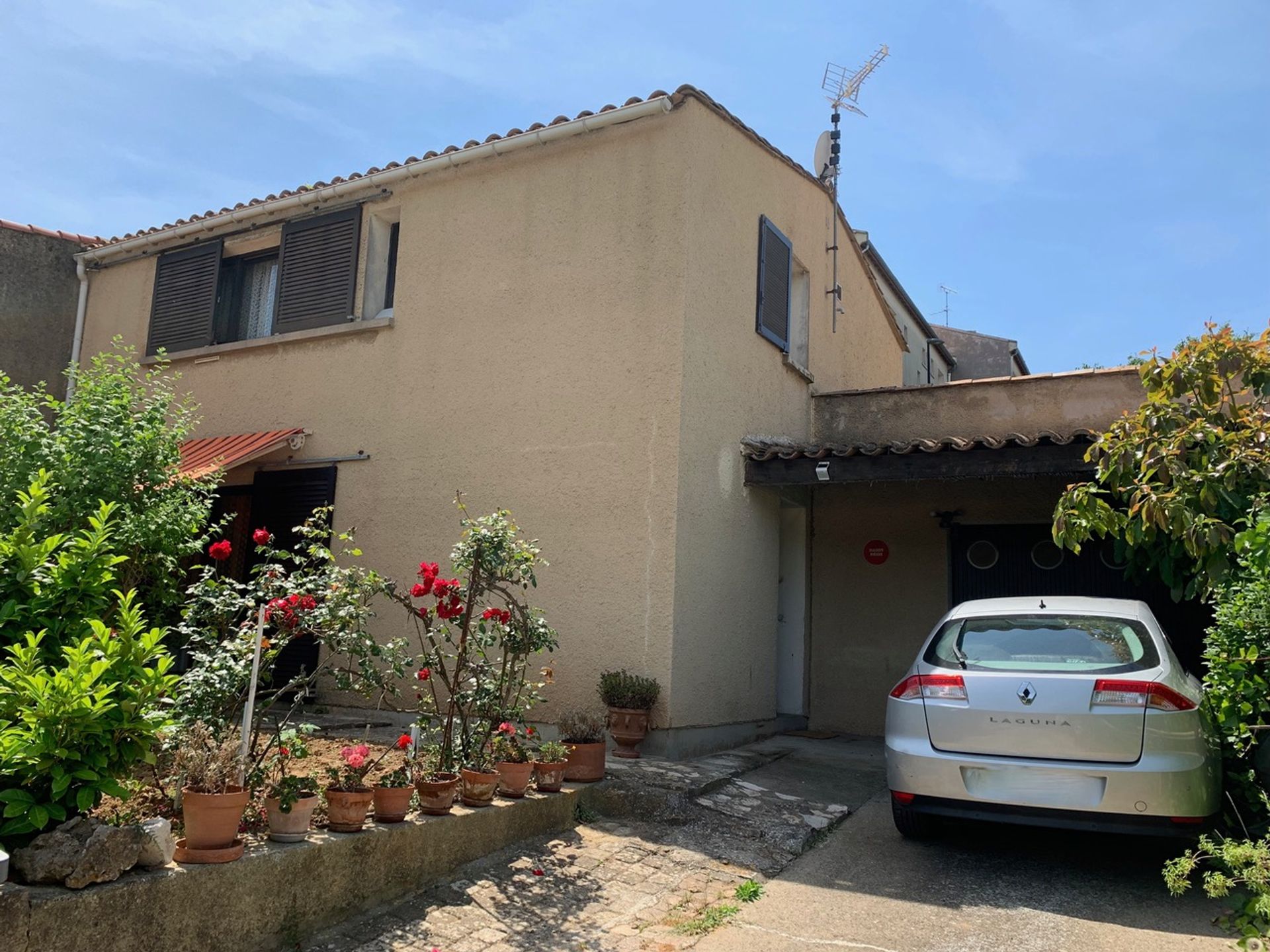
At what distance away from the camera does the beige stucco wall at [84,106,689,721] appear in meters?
8.43

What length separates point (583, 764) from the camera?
22.5ft

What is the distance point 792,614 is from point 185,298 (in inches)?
330

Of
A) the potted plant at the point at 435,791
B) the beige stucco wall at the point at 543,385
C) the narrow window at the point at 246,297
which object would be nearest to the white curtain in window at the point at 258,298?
the narrow window at the point at 246,297

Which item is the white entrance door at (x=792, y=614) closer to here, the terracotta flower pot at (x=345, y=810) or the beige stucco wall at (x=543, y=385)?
the beige stucco wall at (x=543, y=385)

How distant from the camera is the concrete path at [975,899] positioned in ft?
15.7

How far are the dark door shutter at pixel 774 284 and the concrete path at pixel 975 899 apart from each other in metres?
5.38

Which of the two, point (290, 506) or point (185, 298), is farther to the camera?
point (185, 298)

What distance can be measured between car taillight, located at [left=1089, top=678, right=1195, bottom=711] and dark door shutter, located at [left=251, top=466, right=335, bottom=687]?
24.7ft

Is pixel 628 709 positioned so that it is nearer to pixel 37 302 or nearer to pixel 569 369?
pixel 569 369

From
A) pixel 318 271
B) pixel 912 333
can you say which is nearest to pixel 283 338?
pixel 318 271

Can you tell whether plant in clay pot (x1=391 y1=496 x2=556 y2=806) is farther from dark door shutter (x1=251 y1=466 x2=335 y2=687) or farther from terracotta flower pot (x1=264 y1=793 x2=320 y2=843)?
dark door shutter (x1=251 y1=466 x2=335 y2=687)

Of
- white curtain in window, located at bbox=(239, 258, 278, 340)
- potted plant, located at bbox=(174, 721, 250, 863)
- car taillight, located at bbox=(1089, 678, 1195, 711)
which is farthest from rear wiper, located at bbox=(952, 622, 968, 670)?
white curtain in window, located at bbox=(239, 258, 278, 340)

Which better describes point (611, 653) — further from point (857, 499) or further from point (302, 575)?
point (857, 499)

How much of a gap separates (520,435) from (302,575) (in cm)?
377
